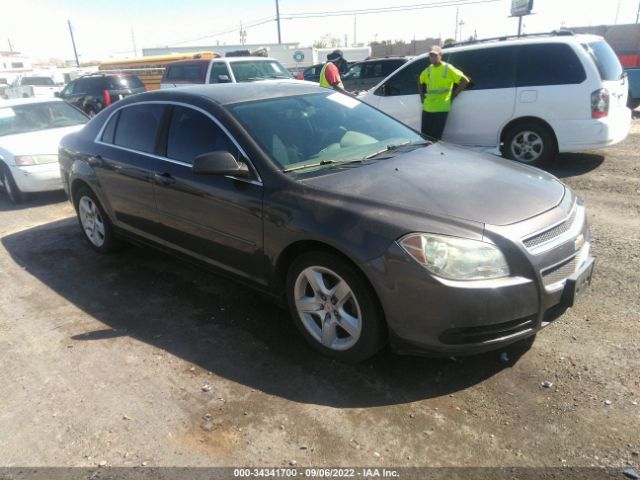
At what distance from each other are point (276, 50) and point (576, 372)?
3454cm

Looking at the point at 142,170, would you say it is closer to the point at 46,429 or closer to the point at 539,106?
the point at 46,429

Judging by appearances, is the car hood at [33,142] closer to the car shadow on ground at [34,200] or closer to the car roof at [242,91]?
the car shadow on ground at [34,200]

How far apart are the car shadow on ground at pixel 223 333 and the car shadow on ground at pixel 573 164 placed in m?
4.78

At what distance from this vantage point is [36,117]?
8250mm

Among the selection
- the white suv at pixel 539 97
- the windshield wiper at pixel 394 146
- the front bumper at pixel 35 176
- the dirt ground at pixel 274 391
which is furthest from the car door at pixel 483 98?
the front bumper at pixel 35 176

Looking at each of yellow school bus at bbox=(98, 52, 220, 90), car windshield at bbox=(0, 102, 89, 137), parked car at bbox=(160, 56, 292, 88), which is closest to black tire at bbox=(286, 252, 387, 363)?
car windshield at bbox=(0, 102, 89, 137)

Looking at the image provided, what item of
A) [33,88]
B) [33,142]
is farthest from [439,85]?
[33,88]

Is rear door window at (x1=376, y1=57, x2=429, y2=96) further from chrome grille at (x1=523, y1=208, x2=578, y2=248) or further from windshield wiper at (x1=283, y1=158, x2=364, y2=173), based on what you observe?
chrome grille at (x1=523, y1=208, x2=578, y2=248)

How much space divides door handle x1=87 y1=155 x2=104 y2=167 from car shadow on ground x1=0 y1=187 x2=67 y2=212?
125 inches

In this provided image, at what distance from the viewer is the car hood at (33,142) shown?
24.0ft

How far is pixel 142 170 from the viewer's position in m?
4.17

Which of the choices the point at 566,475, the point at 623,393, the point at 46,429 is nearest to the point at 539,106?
the point at 623,393

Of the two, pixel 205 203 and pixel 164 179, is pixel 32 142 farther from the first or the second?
pixel 205 203

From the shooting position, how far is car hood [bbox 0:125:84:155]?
7.32 meters
